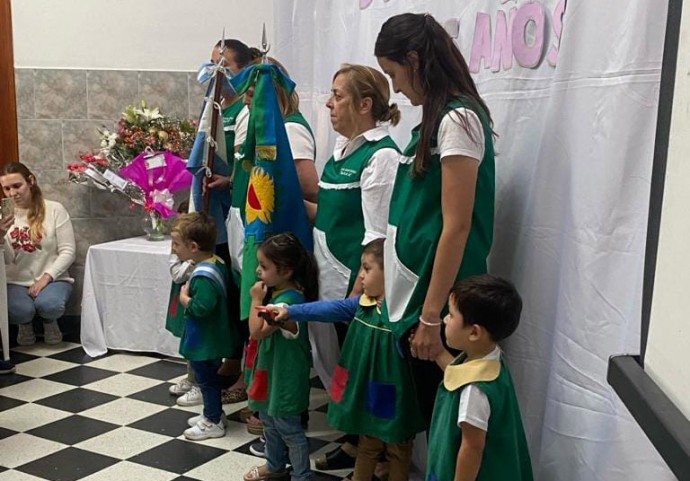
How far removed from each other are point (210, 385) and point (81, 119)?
81.3 inches

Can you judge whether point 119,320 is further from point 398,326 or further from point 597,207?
point 597,207

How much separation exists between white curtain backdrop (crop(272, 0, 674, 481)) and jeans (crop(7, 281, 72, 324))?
2732mm

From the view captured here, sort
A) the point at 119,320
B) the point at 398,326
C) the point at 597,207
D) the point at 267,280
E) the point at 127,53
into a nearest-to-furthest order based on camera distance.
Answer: the point at 597,207 → the point at 398,326 → the point at 267,280 → the point at 119,320 → the point at 127,53

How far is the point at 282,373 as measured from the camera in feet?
8.18

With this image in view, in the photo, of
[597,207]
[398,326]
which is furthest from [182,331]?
[597,207]

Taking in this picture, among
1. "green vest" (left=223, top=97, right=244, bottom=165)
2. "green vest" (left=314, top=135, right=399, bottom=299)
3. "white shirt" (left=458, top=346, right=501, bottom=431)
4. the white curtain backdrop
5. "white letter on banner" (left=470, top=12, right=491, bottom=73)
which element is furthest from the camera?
"green vest" (left=223, top=97, right=244, bottom=165)

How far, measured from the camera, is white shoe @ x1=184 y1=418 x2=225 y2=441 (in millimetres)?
2990

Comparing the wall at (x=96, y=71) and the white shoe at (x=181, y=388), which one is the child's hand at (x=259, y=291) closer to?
the white shoe at (x=181, y=388)

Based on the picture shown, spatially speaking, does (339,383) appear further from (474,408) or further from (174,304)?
(174,304)

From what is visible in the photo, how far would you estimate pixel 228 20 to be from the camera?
4.45 m

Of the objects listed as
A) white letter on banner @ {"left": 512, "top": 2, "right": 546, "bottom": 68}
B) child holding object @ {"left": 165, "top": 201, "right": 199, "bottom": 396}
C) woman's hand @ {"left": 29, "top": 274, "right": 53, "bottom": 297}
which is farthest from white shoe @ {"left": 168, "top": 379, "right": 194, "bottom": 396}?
white letter on banner @ {"left": 512, "top": 2, "right": 546, "bottom": 68}

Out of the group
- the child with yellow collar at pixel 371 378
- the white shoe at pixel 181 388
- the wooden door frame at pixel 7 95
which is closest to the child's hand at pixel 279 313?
the child with yellow collar at pixel 371 378

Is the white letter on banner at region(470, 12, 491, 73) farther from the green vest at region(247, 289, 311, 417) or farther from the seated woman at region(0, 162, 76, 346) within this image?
the seated woman at region(0, 162, 76, 346)

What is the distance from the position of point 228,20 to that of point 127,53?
0.57m
